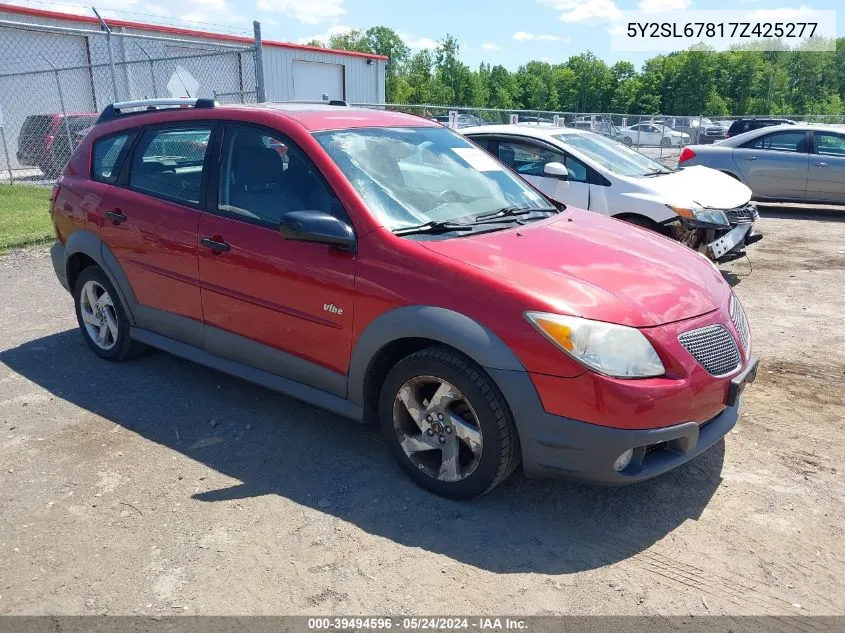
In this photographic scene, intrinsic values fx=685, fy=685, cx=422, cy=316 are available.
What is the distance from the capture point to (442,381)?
10.3 feet

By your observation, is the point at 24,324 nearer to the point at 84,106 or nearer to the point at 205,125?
the point at 205,125

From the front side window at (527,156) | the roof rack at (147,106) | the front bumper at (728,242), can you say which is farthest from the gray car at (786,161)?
the roof rack at (147,106)

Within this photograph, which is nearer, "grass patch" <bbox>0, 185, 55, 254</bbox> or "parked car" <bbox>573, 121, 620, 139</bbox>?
"grass patch" <bbox>0, 185, 55, 254</bbox>

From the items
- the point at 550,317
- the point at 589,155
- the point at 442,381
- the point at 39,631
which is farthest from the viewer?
the point at 589,155

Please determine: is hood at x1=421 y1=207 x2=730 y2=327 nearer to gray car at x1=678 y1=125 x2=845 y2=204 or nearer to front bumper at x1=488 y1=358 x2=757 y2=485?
front bumper at x1=488 y1=358 x2=757 y2=485

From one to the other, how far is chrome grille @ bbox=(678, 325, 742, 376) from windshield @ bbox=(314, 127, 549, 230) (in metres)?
1.35

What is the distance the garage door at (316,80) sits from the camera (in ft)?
97.1

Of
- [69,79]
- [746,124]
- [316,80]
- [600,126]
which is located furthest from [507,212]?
[316,80]

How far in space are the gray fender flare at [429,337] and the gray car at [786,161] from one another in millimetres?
10051

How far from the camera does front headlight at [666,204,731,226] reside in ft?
21.7

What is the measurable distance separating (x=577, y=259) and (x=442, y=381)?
0.91 m

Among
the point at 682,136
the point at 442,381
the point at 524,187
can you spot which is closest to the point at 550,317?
the point at 442,381

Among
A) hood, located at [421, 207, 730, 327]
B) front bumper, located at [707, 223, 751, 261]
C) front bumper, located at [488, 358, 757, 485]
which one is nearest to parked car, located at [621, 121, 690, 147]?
front bumper, located at [707, 223, 751, 261]

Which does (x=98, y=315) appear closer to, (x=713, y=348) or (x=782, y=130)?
(x=713, y=348)
